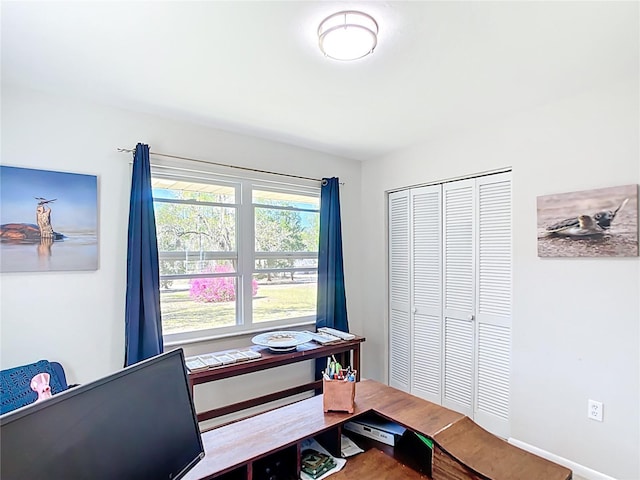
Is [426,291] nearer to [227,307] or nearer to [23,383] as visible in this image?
[227,307]

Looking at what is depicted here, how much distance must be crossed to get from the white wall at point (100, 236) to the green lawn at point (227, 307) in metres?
0.21

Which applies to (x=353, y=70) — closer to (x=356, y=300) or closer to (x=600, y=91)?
(x=600, y=91)

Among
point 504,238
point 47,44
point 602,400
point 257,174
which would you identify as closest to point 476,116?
point 504,238

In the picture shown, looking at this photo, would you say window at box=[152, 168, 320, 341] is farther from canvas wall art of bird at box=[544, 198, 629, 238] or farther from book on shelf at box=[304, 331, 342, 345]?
canvas wall art of bird at box=[544, 198, 629, 238]

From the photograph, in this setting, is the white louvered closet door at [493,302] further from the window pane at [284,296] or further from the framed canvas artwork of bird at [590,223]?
the window pane at [284,296]

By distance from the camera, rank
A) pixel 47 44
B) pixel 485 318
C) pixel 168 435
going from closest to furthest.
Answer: pixel 168 435 < pixel 47 44 < pixel 485 318

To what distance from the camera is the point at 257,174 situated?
318 cm

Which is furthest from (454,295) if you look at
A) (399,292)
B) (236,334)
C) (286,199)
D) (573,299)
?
(236,334)

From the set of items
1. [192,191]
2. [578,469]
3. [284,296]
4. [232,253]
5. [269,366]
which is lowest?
[578,469]

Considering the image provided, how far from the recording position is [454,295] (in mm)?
3062

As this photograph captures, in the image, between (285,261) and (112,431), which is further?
(285,261)

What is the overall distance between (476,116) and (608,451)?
2.29 meters

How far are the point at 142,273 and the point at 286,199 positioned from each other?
1.47 metres

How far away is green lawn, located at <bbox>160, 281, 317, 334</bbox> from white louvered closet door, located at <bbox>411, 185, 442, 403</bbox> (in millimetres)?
1018
